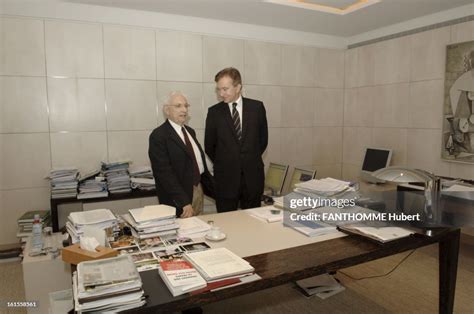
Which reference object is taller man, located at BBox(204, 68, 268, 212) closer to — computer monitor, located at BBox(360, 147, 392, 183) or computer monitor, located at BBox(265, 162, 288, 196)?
computer monitor, located at BBox(265, 162, 288, 196)

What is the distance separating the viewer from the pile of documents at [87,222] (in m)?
1.62

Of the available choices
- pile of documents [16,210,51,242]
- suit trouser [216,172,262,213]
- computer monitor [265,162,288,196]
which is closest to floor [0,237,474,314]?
pile of documents [16,210,51,242]

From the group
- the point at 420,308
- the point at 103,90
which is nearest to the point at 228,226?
the point at 420,308

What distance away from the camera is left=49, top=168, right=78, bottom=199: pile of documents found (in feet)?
10.6

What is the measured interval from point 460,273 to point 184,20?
3.57 m

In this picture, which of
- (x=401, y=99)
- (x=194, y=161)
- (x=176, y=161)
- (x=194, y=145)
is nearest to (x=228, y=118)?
(x=194, y=145)

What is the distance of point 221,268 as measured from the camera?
51.9 inches

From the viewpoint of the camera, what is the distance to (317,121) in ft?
15.8

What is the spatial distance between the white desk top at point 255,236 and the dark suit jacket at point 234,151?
0.76m

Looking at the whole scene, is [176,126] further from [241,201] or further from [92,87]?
[92,87]

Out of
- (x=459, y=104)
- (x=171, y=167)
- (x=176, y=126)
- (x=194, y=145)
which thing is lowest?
(x=171, y=167)

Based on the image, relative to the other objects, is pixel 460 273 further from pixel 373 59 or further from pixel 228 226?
pixel 373 59

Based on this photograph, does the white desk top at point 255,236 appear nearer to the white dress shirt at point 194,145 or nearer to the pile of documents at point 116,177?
the white dress shirt at point 194,145

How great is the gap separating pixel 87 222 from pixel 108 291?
0.63 meters
